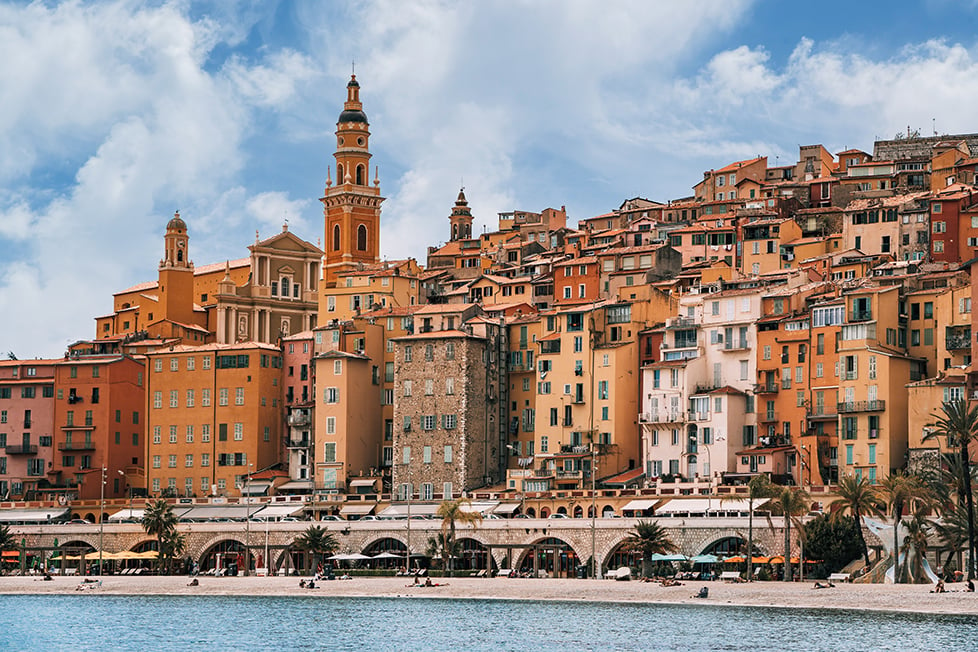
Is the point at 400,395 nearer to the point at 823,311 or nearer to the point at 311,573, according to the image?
the point at 311,573

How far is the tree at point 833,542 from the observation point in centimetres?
10362

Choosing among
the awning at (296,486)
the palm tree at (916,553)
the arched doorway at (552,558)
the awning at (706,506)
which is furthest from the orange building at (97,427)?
the palm tree at (916,553)

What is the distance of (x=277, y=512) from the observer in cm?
13062

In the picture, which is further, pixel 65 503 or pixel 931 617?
pixel 65 503

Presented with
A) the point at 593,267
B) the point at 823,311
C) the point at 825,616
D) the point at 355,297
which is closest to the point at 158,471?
the point at 355,297

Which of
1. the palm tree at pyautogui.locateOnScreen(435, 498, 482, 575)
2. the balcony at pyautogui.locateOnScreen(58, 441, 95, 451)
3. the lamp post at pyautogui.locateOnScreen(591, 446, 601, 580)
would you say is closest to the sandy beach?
the lamp post at pyautogui.locateOnScreen(591, 446, 601, 580)

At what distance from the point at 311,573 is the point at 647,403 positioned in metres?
24.0

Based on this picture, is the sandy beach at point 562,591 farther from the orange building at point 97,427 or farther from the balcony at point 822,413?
the orange building at point 97,427

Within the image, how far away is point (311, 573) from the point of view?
122250 mm

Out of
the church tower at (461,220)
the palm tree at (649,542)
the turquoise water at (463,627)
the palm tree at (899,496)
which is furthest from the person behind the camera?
the church tower at (461,220)

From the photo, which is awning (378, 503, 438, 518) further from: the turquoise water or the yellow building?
the yellow building

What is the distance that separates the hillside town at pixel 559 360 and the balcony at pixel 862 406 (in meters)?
0.10

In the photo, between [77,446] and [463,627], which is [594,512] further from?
[77,446]

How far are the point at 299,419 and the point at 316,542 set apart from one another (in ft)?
70.0
